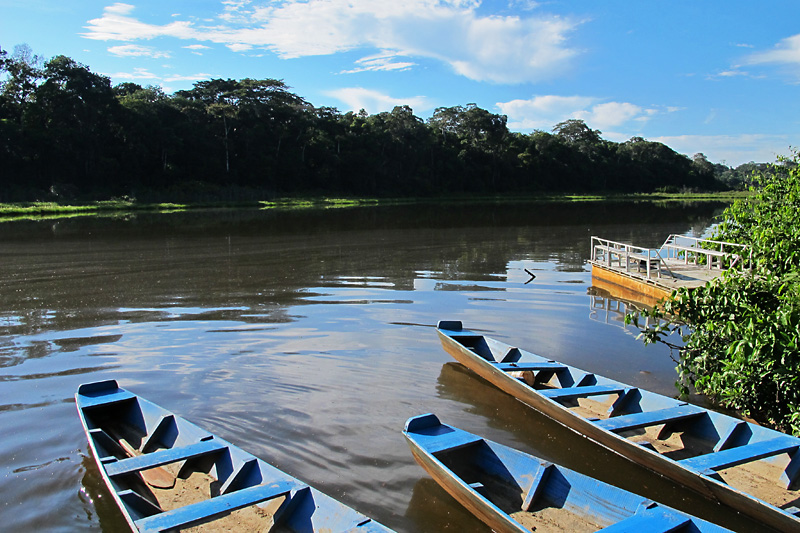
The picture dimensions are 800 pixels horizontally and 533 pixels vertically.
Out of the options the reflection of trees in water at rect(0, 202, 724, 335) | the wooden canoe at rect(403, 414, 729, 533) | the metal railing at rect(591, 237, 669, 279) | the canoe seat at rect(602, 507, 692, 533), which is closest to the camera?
the canoe seat at rect(602, 507, 692, 533)

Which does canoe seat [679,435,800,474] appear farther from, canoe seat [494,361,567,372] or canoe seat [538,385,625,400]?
canoe seat [494,361,567,372]

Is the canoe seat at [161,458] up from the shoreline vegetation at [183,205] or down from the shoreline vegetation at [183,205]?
down

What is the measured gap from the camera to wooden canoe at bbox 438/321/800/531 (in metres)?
4.84

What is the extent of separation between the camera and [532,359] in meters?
7.99

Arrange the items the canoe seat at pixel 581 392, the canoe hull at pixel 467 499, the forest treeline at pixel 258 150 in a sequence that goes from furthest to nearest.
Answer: the forest treeline at pixel 258 150 → the canoe seat at pixel 581 392 → the canoe hull at pixel 467 499

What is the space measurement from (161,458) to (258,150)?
69274 millimetres

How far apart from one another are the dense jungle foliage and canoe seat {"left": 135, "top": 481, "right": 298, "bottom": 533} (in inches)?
184

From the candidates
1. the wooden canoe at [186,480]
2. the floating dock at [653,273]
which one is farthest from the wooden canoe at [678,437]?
the floating dock at [653,273]

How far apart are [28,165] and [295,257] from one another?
151 ft

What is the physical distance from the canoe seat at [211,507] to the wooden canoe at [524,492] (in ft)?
4.23

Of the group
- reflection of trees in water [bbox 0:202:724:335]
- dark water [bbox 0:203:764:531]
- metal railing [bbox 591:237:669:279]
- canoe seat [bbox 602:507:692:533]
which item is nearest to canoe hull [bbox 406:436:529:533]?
dark water [bbox 0:203:764:531]

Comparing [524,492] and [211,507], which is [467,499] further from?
[211,507]

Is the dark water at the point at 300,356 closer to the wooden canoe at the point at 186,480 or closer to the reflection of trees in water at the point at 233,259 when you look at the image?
the reflection of trees in water at the point at 233,259

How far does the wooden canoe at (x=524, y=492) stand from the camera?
4.07 metres
